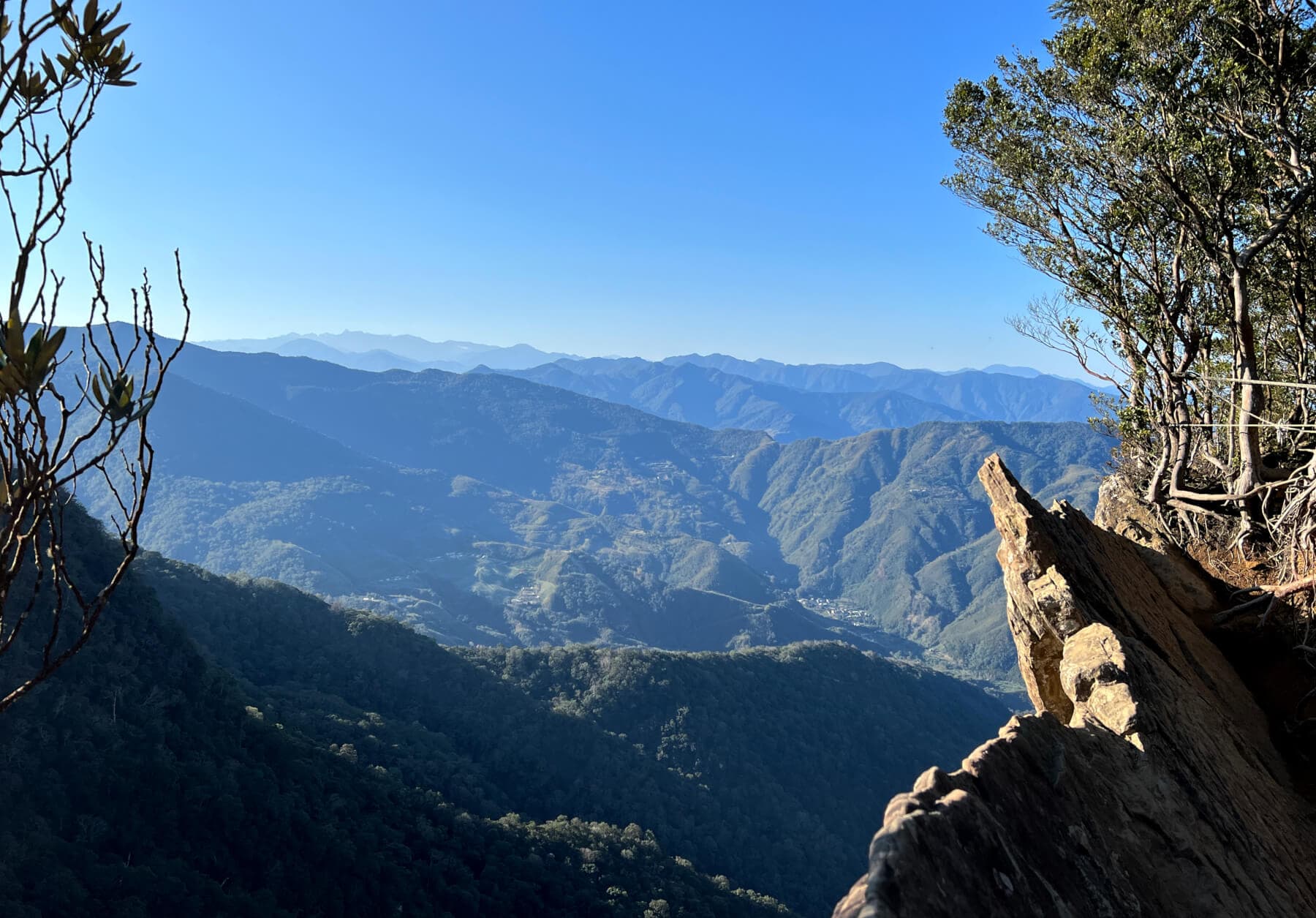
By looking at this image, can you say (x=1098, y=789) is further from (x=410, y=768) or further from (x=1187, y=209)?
(x=410, y=768)

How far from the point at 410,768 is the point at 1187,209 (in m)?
68.2

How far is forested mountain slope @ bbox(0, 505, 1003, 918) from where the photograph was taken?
143 ft

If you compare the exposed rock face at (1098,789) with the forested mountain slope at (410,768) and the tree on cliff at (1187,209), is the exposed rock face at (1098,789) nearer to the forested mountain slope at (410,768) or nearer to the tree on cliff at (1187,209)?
the tree on cliff at (1187,209)

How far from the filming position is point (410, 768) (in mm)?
66062

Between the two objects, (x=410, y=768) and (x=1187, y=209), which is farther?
(x=410, y=768)

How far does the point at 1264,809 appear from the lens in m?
6.18

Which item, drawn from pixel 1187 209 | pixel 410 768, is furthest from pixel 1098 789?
pixel 410 768

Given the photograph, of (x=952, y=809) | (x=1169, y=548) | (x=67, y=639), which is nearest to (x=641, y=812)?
(x=67, y=639)

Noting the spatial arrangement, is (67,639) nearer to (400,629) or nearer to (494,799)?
(494,799)

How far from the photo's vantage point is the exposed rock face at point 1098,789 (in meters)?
3.52

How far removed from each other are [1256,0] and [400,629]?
102m

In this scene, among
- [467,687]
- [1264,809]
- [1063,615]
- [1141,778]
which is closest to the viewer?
[1141,778]

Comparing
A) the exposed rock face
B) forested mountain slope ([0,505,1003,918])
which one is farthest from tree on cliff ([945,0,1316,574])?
forested mountain slope ([0,505,1003,918])

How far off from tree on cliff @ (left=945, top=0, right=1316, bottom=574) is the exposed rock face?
3277 millimetres
